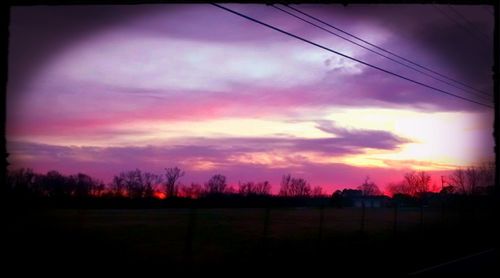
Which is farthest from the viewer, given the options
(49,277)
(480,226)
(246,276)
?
(480,226)

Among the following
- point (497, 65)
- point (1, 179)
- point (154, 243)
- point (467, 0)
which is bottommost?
point (154, 243)

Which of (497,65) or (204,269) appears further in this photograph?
(497,65)

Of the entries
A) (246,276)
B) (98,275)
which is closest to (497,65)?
(246,276)

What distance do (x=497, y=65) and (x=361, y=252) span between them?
853 centimetres

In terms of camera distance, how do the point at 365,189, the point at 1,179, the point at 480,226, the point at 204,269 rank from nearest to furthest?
the point at 1,179
the point at 204,269
the point at 480,226
the point at 365,189

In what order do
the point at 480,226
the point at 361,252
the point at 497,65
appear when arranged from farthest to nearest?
the point at 480,226, the point at 497,65, the point at 361,252

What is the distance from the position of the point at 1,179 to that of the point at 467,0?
1491 cm

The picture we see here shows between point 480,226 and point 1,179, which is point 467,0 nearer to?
point 1,179

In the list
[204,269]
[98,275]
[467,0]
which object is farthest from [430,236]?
[98,275]

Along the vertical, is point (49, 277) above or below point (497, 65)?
below

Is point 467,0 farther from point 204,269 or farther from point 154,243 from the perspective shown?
point 154,243

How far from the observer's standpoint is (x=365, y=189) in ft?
648

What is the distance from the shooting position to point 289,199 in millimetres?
111125

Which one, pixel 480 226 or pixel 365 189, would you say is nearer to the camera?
pixel 480 226
